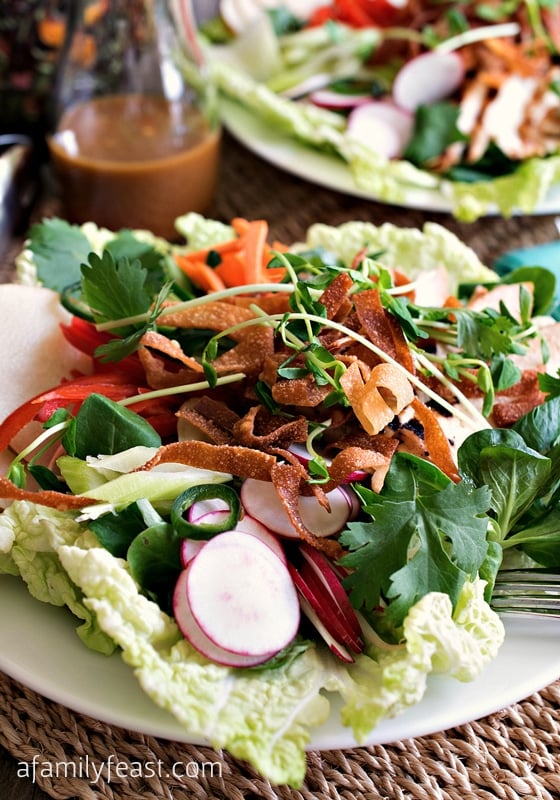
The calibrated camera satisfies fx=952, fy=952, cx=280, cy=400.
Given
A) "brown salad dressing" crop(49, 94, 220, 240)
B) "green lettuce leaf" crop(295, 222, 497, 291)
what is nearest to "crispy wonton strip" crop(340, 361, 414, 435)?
"green lettuce leaf" crop(295, 222, 497, 291)

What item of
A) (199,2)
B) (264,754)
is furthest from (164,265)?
(199,2)

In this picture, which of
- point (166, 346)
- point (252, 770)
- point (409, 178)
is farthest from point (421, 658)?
point (409, 178)

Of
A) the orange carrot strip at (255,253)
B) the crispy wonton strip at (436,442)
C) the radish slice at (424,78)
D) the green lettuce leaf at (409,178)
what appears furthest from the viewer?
the radish slice at (424,78)

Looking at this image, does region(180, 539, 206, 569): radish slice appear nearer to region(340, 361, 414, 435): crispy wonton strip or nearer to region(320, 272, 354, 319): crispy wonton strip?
region(340, 361, 414, 435): crispy wonton strip

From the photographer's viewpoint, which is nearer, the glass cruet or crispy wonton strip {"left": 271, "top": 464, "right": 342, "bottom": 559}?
crispy wonton strip {"left": 271, "top": 464, "right": 342, "bottom": 559}

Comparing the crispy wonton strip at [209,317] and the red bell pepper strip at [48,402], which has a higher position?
the crispy wonton strip at [209,317]

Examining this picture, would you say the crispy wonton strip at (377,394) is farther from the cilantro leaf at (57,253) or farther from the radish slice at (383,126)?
the radish slice at (383,126)

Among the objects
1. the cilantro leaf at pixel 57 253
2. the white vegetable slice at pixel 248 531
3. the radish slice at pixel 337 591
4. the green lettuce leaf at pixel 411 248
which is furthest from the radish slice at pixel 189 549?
the green lettuce leaf at pixel 411 248
